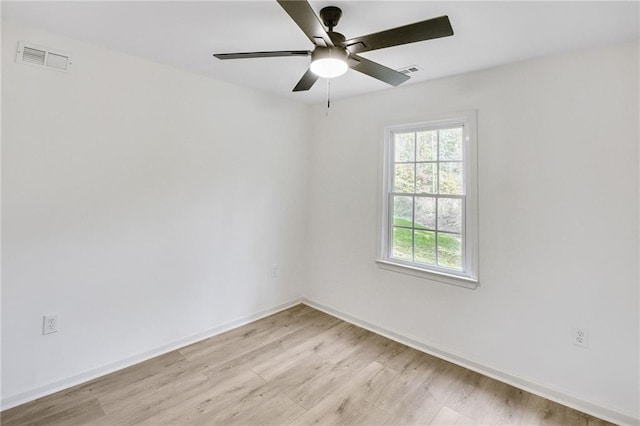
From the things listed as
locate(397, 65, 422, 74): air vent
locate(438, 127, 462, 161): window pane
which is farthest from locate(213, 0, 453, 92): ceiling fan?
locate(438, 127, 462, 161): window pane

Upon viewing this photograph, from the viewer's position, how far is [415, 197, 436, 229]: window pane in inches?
111

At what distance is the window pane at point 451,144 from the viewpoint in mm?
2695

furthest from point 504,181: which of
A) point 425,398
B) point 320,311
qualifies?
point 320,311

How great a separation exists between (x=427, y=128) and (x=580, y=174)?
1220 mm

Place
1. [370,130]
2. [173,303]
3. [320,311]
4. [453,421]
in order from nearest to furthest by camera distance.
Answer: [453,421]
[173,303]
[370,130]
[320,311]

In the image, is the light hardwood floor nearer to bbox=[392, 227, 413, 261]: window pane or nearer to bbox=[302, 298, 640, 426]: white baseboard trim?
bbox=[302, 298, 640, 426]: white baseboard trim

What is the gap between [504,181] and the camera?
2.39 metres

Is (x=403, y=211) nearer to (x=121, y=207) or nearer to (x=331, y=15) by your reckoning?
(x=331, y=15)

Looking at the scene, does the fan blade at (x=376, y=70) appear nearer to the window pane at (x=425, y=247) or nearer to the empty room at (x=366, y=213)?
the empty room at (x=366, y=213)

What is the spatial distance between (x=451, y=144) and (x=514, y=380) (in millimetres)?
1961

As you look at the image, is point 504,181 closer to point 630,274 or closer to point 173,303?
point 630,274

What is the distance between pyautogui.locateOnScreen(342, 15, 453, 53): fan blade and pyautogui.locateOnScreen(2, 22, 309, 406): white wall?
177 centimetres

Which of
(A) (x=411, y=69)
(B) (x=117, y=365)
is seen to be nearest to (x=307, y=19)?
(A) (x=411, y=69)

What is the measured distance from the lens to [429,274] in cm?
277
